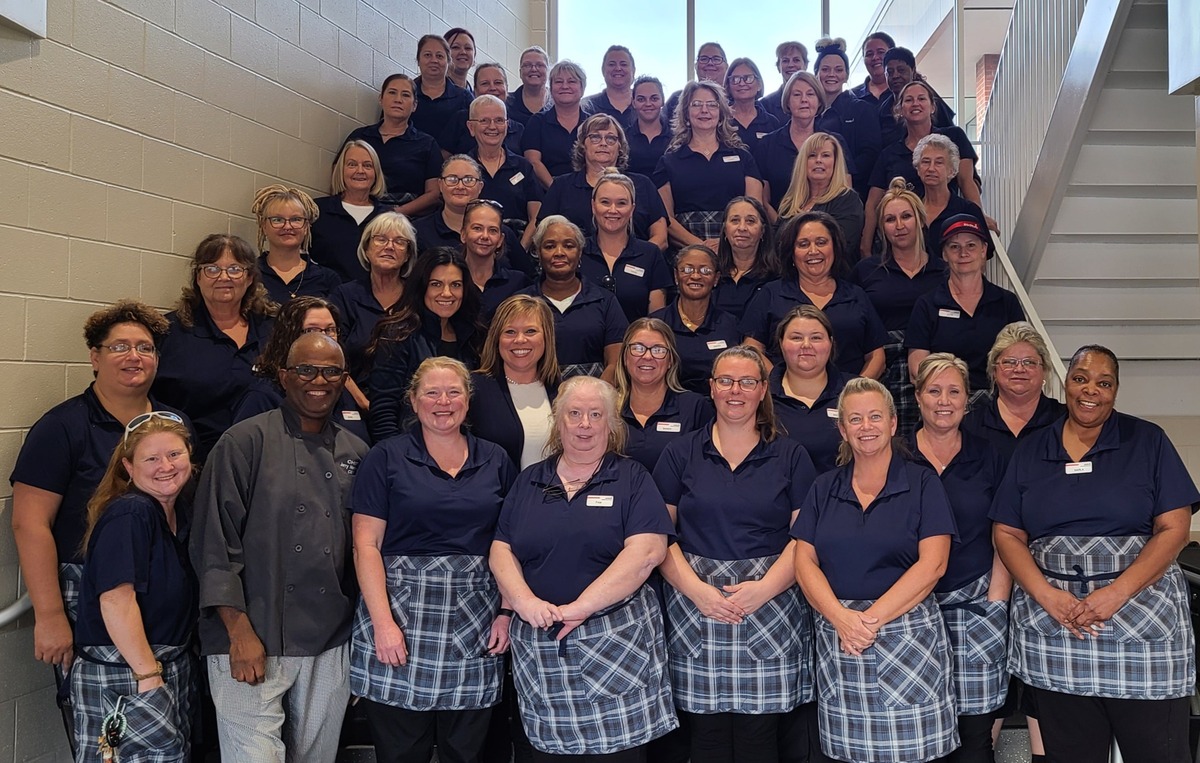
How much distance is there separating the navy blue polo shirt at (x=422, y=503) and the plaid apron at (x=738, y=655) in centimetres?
66

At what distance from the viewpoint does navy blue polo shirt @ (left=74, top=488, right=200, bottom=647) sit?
269 cm

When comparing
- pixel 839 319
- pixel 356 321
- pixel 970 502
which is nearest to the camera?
pixel 970 502

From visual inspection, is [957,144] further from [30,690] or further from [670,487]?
[30,690]

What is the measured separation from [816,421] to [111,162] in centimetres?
267

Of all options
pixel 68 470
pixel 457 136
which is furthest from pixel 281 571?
pixel 457 136

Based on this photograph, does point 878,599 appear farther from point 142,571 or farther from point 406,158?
point 406,158

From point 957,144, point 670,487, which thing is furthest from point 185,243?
point 957,144

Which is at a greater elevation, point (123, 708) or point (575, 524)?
point (575, 524)

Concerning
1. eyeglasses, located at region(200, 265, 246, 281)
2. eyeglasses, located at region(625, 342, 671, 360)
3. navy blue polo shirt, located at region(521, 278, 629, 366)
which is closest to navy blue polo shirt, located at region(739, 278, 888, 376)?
navy blue polo shirt, located at region(521, 278, 629, 366)

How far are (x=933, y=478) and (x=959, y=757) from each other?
877 mm

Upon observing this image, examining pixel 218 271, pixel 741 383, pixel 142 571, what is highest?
pixel 218 271

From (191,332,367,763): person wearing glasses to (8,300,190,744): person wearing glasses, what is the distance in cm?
42

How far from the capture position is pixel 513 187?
17.2 feet

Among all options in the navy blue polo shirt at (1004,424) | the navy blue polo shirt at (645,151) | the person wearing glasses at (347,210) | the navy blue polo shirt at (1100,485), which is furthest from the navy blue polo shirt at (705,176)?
the navy blue polo shirt at (1100,485)
